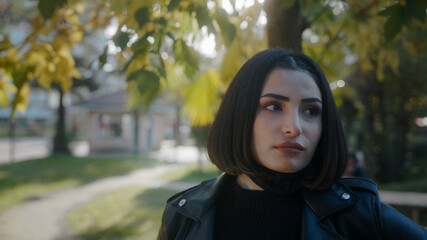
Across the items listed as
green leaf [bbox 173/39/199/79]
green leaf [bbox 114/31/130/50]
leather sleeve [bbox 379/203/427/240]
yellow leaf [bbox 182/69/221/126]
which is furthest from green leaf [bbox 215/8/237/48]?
leather sleeve [bbox 379/203/427/240]

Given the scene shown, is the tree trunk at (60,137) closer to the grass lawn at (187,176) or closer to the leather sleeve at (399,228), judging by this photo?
the grass lawn at (187,176)

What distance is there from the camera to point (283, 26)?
2.03 meters

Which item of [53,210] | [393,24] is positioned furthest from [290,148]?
[53,210]

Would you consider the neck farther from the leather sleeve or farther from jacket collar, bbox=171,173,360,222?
the leather sleeve

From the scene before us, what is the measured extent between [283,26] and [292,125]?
3.42ft

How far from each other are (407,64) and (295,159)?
29.8ft

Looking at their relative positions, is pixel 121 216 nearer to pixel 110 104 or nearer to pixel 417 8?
pixel 417 8

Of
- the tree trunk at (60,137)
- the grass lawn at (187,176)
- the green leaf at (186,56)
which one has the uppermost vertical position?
the green leaf at (186,56)

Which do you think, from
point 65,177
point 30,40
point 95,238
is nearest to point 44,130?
point 65,177

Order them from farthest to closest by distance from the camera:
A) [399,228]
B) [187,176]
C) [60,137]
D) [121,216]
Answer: [60,137], [187,176], [121,216], [399,228]

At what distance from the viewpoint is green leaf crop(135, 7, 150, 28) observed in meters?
1.53

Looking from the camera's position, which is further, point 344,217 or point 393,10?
point 393,10

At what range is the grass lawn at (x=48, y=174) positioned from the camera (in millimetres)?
7909

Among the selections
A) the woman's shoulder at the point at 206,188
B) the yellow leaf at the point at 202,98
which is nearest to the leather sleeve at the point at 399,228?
the woman's shoulder at the point at 206,188
